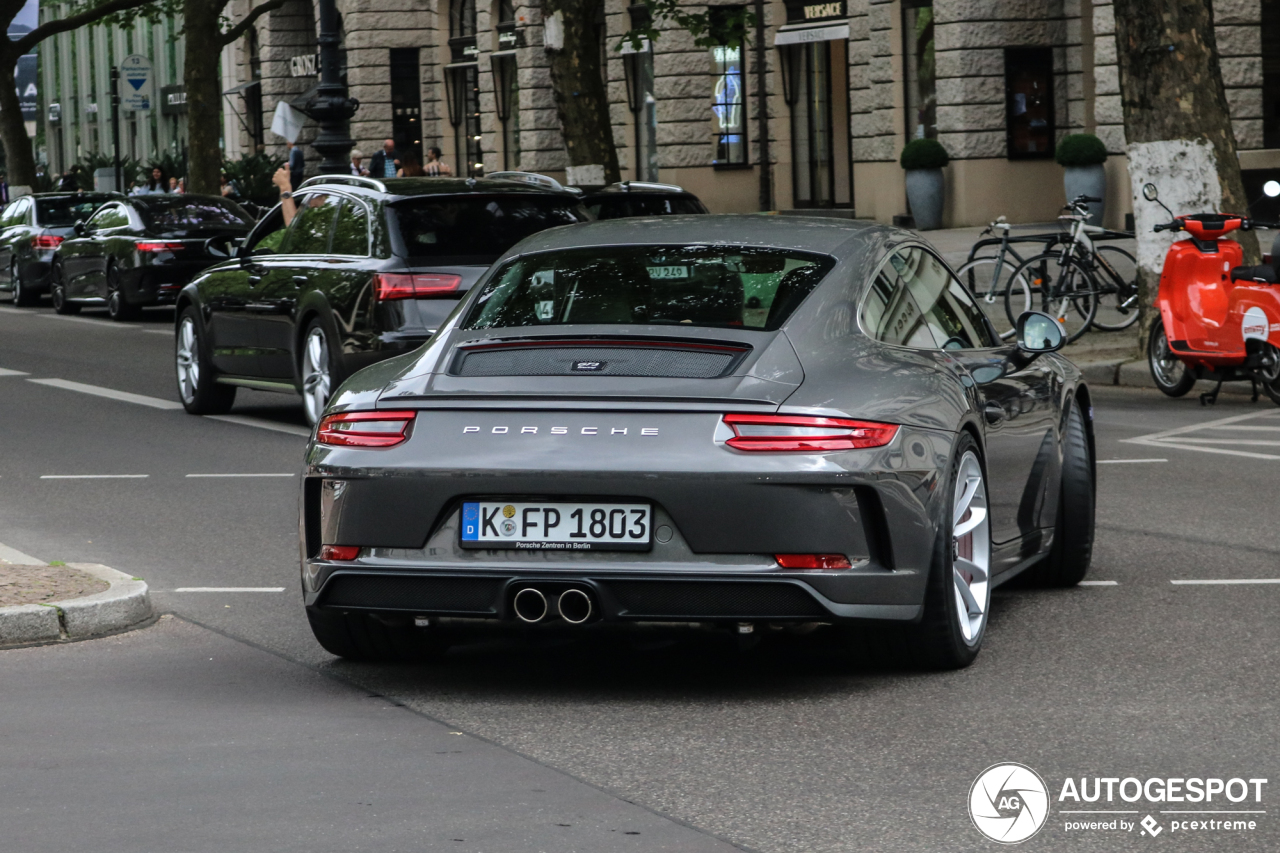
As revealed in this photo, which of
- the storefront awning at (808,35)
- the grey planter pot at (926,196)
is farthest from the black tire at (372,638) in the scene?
the storefront awning at (808,35)

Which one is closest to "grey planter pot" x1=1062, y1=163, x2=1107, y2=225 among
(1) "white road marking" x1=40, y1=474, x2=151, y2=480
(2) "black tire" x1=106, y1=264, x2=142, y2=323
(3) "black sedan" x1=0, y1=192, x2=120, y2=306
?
(2) "black tire" x1=106, y1=264, x2=142, y2=323

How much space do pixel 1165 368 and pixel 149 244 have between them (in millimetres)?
13343

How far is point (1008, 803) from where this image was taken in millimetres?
4801

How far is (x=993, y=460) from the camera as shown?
6.71 metres

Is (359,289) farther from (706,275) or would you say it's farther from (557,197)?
(706,275)

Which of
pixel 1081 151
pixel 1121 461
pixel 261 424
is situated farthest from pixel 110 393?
pixel 1081 151

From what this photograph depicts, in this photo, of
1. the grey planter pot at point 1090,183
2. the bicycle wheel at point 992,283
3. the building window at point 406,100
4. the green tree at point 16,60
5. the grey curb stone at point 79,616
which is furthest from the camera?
the building window at point 406,100

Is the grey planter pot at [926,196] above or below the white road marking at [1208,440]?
above

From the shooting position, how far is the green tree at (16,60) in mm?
38438

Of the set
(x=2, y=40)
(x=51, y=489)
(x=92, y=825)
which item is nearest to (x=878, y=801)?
(x=92, y=825)

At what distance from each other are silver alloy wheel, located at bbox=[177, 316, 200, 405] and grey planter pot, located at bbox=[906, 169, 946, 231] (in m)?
18.6

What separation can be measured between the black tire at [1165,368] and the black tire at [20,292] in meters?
18.6

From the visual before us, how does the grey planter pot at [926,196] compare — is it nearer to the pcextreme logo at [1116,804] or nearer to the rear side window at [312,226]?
the rear side window at [312,226]

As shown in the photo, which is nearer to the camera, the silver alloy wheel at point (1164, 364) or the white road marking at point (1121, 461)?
the white road marking at point (1121, 461)
